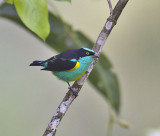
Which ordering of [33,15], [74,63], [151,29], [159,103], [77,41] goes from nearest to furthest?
[33,15] < [74,63] < [77,41] < [159,103] < [151,29]

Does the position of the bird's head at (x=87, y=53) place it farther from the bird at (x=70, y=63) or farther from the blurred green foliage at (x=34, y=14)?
the blurred green foliage at (x=34, y=14)

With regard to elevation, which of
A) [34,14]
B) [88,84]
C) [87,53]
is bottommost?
[88,84]

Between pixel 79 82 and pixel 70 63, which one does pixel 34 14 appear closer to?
pixel 79 82

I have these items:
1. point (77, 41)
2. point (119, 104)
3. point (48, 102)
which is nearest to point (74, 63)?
point (77, 41)

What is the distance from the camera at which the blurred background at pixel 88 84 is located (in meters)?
4.96

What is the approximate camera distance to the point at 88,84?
4840 millimetres

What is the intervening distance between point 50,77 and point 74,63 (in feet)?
10.3

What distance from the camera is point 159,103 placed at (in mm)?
5461

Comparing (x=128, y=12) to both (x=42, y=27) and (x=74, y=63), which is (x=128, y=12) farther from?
(x=42, y=27)

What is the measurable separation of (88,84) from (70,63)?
2.60 m

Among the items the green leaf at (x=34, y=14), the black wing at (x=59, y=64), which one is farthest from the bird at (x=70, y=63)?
the green leaf at (x=34, y=14)

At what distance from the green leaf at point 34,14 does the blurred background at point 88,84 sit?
3.39 metres

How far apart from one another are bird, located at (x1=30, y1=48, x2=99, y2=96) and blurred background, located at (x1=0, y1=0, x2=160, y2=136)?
2.65 metres

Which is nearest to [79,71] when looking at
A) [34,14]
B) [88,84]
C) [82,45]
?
[82,45]
